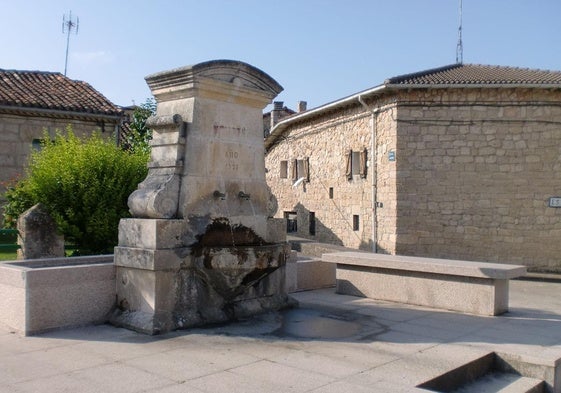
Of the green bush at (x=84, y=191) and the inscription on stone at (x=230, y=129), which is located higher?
the inscription on stone at (x=230, y=129)

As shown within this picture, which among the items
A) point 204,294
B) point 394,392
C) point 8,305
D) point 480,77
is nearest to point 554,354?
point 394,392

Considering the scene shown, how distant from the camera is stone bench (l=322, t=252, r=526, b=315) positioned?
6.90 metres

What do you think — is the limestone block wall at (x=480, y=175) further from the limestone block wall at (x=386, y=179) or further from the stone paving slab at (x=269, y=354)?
the stone paving slab at (x=269, y=354)

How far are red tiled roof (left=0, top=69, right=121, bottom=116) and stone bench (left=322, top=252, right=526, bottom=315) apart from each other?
12.6 metres

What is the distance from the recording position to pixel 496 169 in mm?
14758

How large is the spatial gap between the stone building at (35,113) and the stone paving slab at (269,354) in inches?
515

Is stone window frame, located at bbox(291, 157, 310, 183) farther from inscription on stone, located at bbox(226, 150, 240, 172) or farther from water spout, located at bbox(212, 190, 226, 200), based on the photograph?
water spout, located at bbox(212, 190, 226, 200)

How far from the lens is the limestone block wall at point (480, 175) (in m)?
14.4

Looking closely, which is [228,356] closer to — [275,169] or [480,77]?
[480,77]

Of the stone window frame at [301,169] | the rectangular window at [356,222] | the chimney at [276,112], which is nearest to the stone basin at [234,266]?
the rectangular window at [356,222]

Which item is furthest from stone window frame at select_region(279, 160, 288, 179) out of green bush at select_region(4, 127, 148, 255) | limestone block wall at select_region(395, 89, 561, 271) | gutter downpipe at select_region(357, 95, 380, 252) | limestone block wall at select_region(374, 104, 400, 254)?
green bush at select_region(4, 127, 148, 255)

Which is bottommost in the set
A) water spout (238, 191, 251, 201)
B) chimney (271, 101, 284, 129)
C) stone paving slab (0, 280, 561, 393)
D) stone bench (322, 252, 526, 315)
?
stone paving slab (0, 280, 561, 393)

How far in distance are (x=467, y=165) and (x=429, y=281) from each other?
330 inches

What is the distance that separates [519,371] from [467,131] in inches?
428
